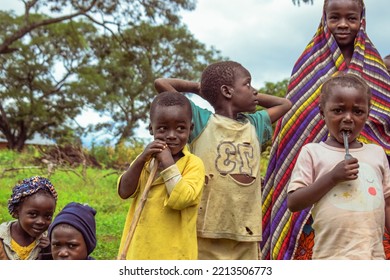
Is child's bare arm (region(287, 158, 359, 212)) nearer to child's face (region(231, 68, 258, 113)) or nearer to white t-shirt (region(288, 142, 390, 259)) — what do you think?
white t-shirt (region(288, 142, 390, 259))

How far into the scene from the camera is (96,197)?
8953 millimetres

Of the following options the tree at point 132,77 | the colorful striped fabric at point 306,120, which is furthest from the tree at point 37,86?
the colorful striped fabric at point 306,120

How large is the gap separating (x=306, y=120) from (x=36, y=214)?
1562mm

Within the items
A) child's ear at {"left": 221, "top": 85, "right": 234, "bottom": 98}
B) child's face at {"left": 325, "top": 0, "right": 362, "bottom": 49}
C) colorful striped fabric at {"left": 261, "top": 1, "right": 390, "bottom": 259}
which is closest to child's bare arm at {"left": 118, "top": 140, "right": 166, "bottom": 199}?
child's ear at {"left": 221, "top": 85, "right": 234, "bottom": 98}

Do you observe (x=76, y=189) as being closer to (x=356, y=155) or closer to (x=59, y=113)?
(x=356, y=155)

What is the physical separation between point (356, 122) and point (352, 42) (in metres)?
1.03

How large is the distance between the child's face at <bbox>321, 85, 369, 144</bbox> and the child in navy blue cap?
1.23m

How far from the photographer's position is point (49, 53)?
2250cm

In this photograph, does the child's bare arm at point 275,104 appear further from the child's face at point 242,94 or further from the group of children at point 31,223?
the group of children at point 31,223

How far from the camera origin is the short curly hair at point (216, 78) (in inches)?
120

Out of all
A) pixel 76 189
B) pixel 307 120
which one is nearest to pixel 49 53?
pixel 76 189

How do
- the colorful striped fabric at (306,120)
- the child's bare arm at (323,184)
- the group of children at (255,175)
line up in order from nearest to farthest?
the child's bare arm at (323,184) → the group of children at (255,175) → the colorful striped fabric at (306,120)

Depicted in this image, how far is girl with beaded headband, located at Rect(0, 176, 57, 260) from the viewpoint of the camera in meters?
3.25

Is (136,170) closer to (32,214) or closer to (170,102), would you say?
(170,102)
